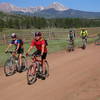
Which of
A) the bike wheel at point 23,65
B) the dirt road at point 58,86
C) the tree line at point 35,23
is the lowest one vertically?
the tree line at point 35,23

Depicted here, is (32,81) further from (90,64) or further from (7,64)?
(90,64)

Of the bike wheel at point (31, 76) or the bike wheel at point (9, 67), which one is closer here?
the bike wheel at point (31, 76)

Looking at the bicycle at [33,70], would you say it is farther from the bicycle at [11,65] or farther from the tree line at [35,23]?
the tree line at [35,23]

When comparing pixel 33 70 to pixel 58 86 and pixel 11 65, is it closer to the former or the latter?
pixel 58 86

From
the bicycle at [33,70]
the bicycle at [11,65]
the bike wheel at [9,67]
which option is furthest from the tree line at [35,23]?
the bicycle at [33,70]

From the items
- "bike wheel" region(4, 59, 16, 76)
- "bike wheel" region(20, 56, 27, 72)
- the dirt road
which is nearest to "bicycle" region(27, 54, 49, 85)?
the dirt road

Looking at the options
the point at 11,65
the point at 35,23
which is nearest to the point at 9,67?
the point at 11,65

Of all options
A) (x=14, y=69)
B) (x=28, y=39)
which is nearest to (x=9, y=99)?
(x=14, y=69)

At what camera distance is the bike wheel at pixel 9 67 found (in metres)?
12.5

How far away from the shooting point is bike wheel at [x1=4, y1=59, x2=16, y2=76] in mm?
12477

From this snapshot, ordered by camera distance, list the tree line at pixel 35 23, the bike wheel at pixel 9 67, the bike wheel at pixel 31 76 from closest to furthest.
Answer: the bike wheel at pixel 31 76 → the bike wheel at pixel 9 67 → the tree line at pixel 35 23

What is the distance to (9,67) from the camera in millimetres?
12562

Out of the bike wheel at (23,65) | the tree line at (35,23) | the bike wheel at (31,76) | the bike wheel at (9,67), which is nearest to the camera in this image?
the bike wheel at (31,76)

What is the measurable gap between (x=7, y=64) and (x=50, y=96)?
364cm
